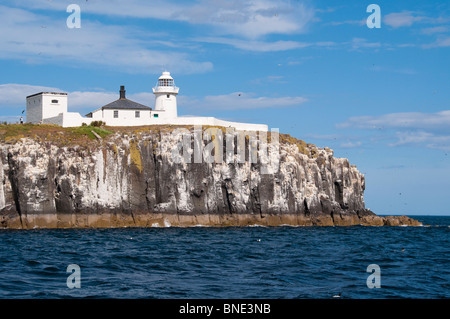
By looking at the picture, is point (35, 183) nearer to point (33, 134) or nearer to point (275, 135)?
point (33, 134)

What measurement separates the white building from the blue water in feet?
97.2

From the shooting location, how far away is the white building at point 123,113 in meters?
80.4

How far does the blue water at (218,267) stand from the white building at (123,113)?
97.2ft

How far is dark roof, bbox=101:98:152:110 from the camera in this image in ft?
276

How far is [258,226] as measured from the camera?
73.2m

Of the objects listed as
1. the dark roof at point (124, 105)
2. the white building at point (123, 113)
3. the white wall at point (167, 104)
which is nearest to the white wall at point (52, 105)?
the white building at point (123, 113)

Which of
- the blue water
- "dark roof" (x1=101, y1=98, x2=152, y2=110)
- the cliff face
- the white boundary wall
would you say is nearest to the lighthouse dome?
"dark roof" (x1=101, y1=98, x2=152, y2=110)

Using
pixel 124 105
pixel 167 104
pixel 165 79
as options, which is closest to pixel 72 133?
pixel 124 105

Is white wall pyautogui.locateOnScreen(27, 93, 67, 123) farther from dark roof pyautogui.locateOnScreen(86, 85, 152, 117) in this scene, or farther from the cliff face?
the cliff face

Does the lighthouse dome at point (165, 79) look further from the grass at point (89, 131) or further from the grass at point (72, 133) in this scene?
the grass at point (89, 131)

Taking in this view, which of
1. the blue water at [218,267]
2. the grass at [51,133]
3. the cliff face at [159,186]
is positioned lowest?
the blue water at [218,267]

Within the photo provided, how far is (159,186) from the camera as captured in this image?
71812 mm
